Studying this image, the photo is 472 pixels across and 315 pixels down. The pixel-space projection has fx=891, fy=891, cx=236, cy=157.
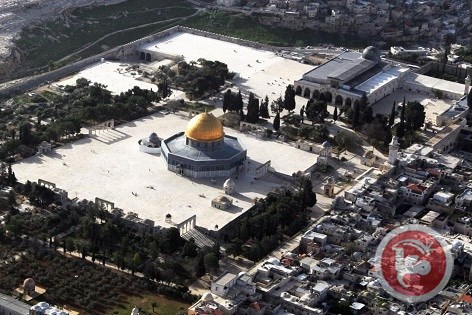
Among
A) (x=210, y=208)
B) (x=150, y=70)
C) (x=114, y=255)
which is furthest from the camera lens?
(x=150, y=70)

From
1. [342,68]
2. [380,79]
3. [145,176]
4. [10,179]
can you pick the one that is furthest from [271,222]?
[380,79]

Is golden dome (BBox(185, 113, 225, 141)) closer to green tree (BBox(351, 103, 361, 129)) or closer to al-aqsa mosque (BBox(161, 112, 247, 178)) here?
al-aqsa mosque (BBox(161, 112, 247, 178))

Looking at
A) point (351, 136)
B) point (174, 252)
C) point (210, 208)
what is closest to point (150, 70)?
point (351, 136)

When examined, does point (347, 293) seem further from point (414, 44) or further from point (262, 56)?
point (414, 44)

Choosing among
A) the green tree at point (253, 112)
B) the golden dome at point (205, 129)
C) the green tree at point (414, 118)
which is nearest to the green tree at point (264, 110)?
the green tree at point (253, 112)

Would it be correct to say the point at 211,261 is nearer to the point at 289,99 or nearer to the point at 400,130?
the point at 400,130

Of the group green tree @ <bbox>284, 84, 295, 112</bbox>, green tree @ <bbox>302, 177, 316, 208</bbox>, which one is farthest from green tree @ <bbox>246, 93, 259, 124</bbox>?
green tree @ <bbox>302, 177, 316, 208</bbox>
